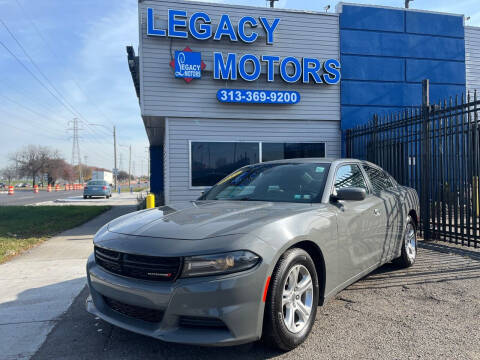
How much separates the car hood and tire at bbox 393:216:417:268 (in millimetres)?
2420

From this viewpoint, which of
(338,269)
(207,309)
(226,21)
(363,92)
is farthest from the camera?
(363,92)

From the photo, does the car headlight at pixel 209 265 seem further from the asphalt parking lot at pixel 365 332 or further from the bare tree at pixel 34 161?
the bare tree at pixel 34 161

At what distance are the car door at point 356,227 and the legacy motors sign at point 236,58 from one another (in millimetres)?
6050

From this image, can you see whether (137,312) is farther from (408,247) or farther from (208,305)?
(408,247)

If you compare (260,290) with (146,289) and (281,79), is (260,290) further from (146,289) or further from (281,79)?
(281,79)

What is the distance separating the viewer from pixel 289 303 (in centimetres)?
269

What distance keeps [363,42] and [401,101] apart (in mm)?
2104

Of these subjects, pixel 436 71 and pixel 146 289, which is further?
pixel 436 71

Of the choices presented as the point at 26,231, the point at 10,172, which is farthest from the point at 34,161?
the point at 26,231

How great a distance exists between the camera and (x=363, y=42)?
34.6 ft

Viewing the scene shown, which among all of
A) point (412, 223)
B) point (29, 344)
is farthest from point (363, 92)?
point (29, 344)

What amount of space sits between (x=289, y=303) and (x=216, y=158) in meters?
7.32

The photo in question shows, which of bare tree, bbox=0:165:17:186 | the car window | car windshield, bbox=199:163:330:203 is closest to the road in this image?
car windshield, bbox=199:163:330:203

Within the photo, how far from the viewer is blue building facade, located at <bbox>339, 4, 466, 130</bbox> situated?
→ 10.5 meters
